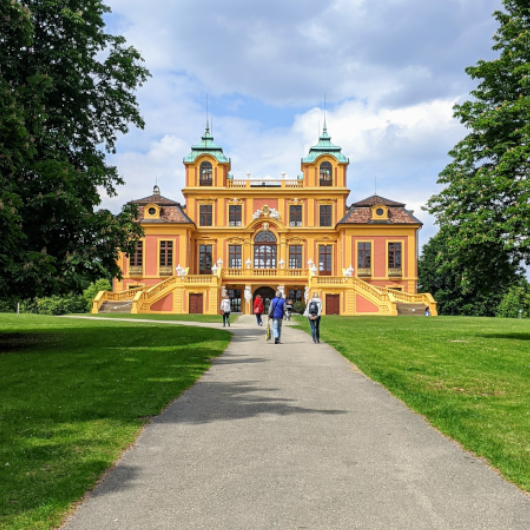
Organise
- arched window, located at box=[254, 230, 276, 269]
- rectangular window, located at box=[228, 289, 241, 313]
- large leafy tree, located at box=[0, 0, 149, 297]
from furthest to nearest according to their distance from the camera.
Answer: arched window, located at box=[254, 230, 276, 269]
rectangular window, located at box=[228, 289, 241, 313]
large leafy tree, located at box=[0, 0, 149, 297]

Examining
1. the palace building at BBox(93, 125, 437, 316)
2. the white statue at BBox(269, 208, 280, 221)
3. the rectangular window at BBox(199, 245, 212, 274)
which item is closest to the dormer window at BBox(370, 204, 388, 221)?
the palace building at BBox(93, 125, 437, 316)

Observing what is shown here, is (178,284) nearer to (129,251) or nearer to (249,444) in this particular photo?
(129,251)

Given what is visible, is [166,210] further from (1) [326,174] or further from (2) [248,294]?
(1) [326,174]

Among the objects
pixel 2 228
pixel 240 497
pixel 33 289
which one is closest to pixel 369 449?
pixel 240 497

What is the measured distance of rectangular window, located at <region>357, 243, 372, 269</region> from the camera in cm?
5222

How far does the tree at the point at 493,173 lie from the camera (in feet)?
62.1

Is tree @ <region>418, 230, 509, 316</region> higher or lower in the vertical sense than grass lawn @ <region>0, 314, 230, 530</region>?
higher

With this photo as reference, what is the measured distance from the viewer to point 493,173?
1956cm

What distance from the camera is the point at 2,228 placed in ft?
46.8

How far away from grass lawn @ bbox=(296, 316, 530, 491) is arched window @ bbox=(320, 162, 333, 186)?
35954 millimetres

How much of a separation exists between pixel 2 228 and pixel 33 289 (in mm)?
2425

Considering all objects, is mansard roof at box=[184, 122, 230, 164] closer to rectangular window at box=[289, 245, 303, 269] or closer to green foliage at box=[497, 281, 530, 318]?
rectangular window at box=[289, 245, 303, 269]

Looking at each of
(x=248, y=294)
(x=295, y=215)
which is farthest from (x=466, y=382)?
(x=295, y=215)

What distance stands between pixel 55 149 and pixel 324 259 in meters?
39.7
